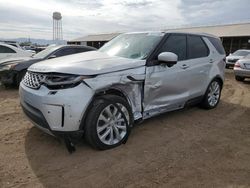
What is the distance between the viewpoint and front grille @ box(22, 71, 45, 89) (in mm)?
3704

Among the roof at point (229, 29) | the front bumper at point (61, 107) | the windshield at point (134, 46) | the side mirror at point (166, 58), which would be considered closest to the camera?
the front bumper at point (61, 107)

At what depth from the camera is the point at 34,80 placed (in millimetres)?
3844

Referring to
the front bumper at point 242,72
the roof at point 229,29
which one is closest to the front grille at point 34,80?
the front bumper at point 242,72

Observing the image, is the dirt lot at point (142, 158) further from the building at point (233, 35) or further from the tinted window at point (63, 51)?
the building at point (233, 35)

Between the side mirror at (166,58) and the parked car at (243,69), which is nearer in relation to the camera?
the side mirror at (166,58)

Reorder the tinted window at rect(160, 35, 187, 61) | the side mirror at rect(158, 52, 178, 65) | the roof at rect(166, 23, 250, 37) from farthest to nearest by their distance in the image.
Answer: the roof at rect(166, 23, 250, 37), the tinted window at rect(160, 35, 187, 61), the side mirror at rect(158, 52, 178, 65)

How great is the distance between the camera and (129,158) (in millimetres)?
3678

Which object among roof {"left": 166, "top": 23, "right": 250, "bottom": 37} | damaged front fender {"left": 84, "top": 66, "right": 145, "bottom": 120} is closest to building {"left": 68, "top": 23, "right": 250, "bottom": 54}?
roof {"left": 166, "top": 23, "right": 250, "bottom": 37}

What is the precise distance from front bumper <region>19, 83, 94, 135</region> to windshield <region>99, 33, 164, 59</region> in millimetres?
1363

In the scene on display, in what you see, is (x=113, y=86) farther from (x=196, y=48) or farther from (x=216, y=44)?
(x=216, y=44)

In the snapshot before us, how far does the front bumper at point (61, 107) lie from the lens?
3404 mm

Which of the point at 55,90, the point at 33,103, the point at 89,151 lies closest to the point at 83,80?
the point at 55,90

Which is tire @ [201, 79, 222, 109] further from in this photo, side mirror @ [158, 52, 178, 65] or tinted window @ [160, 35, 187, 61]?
side mirror @ [158, 52, 178, 65]

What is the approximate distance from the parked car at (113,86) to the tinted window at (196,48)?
2 cm
